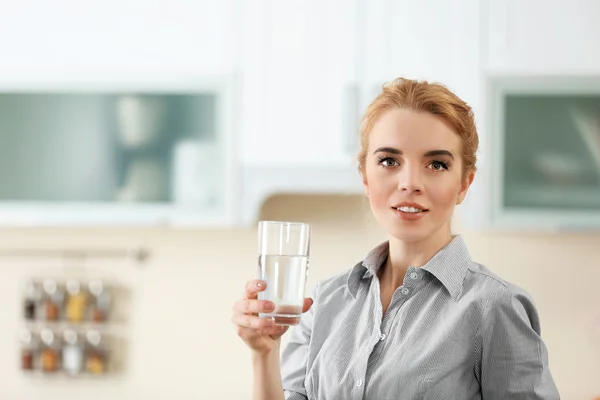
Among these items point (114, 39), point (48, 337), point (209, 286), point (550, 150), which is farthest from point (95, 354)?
point (550, 150)

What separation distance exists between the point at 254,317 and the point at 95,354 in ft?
5.83

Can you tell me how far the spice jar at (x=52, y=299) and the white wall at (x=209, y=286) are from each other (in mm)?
58

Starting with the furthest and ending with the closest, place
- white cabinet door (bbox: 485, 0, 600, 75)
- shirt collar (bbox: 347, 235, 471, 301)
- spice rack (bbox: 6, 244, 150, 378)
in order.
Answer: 1. spice rack (bbox: 6, 244, 150, 378)
2. white cabinet door (bbox: 485, 0, 600, 75)
3. shirt collar (bbox: 347, 235, 471, 301)

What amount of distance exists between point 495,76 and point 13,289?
5.58 ft

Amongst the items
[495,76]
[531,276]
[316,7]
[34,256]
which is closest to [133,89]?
[316,7]

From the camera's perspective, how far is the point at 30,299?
288cm

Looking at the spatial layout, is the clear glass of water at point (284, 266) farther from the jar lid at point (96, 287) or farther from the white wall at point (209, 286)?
the jar lid at point (96, 287)

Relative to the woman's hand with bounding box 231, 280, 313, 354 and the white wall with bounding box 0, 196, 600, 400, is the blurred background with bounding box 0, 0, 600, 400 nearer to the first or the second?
the white wall with bounding box 0, 196, 600, 400

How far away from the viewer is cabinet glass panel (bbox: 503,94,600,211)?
2379 mm

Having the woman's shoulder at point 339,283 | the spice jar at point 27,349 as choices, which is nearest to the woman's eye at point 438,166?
the woman's shoulder at point 339,283

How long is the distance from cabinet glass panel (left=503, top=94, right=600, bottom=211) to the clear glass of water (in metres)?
1.30

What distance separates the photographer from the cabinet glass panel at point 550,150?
2379mm

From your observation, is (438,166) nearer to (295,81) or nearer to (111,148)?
(295,81)

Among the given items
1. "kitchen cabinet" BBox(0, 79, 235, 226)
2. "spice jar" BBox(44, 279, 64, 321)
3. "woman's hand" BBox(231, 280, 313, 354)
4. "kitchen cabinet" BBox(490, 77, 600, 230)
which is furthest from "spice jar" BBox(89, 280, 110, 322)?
"woman's hand" BBox(231, 280, 313, 354)
